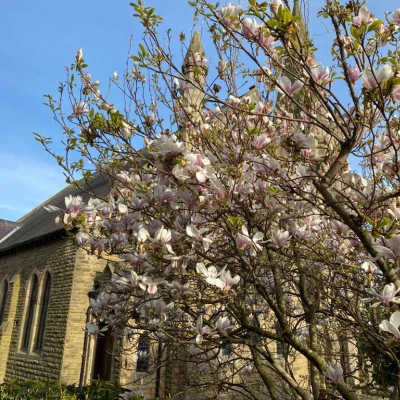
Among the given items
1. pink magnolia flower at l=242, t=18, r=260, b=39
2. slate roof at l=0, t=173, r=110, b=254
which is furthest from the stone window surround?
pink magnolia flower at l=242, t=18, r=260, b=39

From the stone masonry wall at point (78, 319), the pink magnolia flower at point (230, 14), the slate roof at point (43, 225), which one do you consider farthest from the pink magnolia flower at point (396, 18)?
the stone masonry wall at point (78, 319)

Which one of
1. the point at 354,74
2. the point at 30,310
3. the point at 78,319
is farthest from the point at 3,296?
the point at 354,74

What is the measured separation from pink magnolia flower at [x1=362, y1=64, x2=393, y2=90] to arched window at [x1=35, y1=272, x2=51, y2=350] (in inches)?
523

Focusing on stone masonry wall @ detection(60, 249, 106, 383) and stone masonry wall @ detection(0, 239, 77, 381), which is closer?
stone masonry wall @ detection(60, 249, 106, 383)

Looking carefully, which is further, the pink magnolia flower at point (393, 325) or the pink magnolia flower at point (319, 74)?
the pink magnolia flower at point (319, 74)

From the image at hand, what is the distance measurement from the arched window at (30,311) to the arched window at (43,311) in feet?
1.86

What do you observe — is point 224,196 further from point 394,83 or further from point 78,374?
point 78,374

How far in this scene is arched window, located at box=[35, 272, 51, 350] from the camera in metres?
13.3

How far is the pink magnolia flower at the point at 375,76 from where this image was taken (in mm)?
2193

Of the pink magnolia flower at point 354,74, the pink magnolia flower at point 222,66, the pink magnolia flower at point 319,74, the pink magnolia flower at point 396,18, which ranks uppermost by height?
the pink magnolia flower at point 222,66

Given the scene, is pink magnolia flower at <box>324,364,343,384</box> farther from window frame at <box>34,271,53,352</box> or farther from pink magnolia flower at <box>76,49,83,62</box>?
window frame at <box>34,271,53,352</box>

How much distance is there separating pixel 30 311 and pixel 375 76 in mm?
15258

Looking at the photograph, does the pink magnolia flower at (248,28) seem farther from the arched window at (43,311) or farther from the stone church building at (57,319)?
the arched window at (43,311)

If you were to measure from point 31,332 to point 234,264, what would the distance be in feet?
40.4
